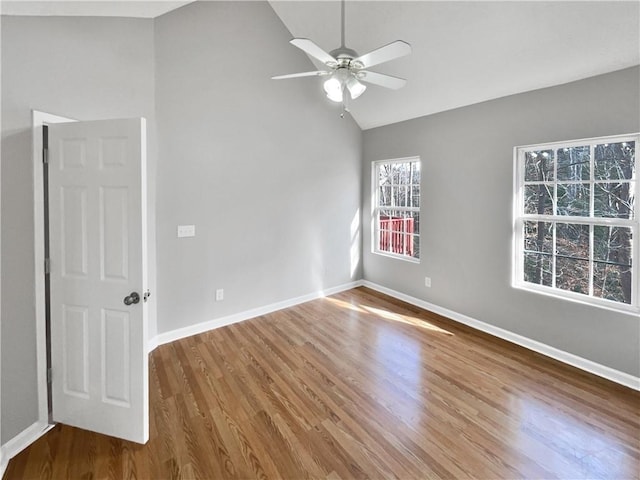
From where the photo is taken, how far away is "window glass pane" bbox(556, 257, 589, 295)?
2.80m

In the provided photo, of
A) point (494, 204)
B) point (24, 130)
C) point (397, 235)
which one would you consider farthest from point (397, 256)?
point (24, 130)

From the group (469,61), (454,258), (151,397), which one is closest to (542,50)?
(469,61)

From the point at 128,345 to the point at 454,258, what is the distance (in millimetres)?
3544

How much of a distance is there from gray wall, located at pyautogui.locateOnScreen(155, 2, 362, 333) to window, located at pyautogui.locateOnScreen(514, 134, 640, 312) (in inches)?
99.6

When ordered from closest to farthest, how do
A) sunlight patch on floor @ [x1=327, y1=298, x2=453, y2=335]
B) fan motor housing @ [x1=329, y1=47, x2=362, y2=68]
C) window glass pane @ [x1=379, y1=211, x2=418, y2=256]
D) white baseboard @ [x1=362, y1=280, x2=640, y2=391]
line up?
fan motor housing @ [x1=329, y1=47, x2=362, y2=68] < white baseboard @ [x1=362, y1=280, x2=640, y2=391] < sunlight patch on floor @ [x1=327, y1=298, x2=453, y2=335] < window glass pane @ [x1=379, y1=211, x2=418, y2=256]

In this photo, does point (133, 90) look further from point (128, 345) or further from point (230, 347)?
point (230, 347)

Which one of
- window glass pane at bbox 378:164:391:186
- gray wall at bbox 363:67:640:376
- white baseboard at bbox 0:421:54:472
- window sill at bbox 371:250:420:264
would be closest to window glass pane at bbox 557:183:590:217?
gray wall at bbox 363:67:640:376

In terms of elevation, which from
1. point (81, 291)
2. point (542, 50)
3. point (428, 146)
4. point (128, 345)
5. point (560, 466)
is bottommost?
point (560, 466)

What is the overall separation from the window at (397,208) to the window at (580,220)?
1388mm

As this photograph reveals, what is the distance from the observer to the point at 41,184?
1855 mm

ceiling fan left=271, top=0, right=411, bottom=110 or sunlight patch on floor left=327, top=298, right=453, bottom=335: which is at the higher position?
ceiling fan left=271, top=0, right=411, bottom=110

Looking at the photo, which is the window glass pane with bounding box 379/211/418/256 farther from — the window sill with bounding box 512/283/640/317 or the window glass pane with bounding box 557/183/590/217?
the window glass pane with bounding box 557/183/590/217

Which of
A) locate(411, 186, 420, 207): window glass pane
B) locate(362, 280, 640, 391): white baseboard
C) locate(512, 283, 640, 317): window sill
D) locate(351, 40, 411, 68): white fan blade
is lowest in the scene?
locate(362, 280, 640, 391): white baseboard

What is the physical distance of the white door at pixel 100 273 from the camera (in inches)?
71.0
